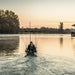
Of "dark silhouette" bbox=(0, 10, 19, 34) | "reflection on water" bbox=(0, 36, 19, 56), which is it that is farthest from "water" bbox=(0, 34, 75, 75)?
"dark silhouette" bbox=(0, 10, 19, 34)

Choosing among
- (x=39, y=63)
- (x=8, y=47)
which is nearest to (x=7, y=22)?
(x=8, y=47)

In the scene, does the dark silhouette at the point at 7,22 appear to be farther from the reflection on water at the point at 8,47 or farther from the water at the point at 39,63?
the water at the point at 39,63

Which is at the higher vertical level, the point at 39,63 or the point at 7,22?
the point at 7,22

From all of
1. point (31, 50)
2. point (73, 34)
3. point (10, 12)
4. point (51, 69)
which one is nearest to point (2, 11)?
point (10, 12)

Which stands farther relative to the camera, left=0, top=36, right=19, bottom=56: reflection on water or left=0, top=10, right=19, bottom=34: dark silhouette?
left=0, top=10, right=19, bottom=34: dark silhouette

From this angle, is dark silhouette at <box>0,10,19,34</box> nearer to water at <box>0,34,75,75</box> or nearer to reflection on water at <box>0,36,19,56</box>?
reflection on water at <box>0,36,19,56</box>

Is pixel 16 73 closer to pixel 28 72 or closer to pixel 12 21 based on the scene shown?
pixel 28 72

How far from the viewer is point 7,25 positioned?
160 meters

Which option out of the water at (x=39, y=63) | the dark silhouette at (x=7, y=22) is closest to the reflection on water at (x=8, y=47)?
the water at (x=39, y=63)

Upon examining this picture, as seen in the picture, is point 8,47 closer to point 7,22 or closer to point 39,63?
point 39,63

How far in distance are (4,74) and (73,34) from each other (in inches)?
4189

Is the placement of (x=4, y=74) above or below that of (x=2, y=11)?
below

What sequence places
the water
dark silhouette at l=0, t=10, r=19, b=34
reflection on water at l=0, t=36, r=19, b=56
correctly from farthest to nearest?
1. dark silhouette at l=0, t=10, r=19, b=34
2. reflection on water at l=0, t=36, r=19, b=56
3. the water

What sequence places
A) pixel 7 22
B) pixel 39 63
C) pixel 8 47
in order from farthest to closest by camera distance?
pixel 7 22 → pixel 8 47 → pixel 39 63
